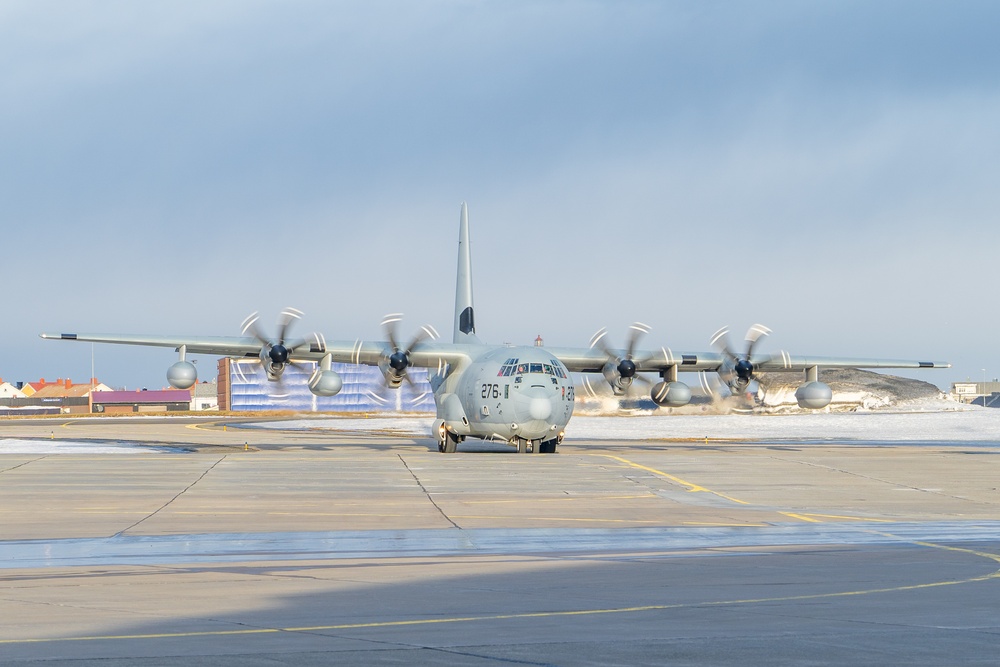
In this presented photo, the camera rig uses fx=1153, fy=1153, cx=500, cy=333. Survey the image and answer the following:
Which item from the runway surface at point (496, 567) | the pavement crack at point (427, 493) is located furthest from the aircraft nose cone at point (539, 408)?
the runway surface at point (496, 567)

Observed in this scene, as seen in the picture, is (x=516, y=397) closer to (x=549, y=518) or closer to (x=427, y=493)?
(x=427, y=493)

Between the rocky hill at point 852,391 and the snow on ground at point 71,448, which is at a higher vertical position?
the snow on ground at point 71,448

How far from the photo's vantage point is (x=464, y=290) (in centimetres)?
5722

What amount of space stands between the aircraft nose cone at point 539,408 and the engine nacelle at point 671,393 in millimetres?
10150

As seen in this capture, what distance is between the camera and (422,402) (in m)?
164

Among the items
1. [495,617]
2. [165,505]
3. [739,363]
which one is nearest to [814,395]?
[739,363]

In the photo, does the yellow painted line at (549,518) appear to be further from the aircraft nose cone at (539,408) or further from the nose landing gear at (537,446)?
the nose landing gear at (537,446)

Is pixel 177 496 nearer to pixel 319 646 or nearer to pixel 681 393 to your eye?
pixel 319 646

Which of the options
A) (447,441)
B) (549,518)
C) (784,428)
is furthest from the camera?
(784,428)

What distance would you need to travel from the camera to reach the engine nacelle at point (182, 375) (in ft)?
147

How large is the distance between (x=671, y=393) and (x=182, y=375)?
20886 mm

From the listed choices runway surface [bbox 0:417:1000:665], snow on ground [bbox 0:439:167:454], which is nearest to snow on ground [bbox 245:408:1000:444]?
snow on ground [bbox 0:439:167:454]

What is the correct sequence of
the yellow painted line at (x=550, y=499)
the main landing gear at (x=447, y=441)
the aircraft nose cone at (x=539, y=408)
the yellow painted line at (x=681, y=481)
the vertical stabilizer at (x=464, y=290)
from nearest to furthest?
the yellow painted line at (x=550, y=499), the yellow painted line at (x=681, y=481), the aircraft nose cone at (x=539, y=408), the main landing gear at (x=447, y=441), the vertical stabilizer at (x=464, y=290)

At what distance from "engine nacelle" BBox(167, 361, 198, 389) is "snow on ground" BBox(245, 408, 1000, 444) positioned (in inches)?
983
